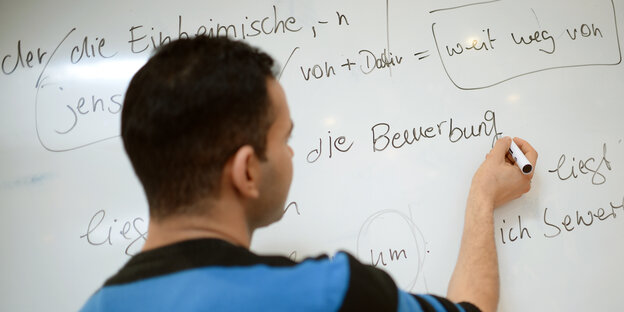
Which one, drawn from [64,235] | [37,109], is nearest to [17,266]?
[64,235]

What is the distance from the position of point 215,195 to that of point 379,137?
361mm

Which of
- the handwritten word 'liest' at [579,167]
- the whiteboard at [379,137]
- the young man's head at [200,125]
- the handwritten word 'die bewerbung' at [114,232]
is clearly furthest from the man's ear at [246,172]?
the handwritten word 'liest' at [579,167]

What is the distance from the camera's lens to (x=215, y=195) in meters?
0.43

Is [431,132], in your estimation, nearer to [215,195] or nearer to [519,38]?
[519,38]

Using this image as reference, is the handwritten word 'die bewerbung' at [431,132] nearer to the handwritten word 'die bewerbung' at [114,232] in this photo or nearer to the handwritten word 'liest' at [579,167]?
the handwritten word 'liest' at [579,167]

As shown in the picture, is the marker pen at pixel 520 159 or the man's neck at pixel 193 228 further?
the marker pen at pixel 520 159

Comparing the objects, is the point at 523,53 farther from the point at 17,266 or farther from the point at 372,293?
the point at 17,266

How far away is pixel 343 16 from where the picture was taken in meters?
0.73

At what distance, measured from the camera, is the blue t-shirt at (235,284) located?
14.2 inches

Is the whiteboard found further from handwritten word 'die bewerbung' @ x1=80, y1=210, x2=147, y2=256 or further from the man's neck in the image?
the man's neck

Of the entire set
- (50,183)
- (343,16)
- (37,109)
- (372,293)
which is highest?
(343,16)

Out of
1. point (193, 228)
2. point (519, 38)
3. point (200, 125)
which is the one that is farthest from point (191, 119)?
point (519, 38)

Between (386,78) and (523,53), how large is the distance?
0.25 meters

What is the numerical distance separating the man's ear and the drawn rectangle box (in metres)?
0.44
